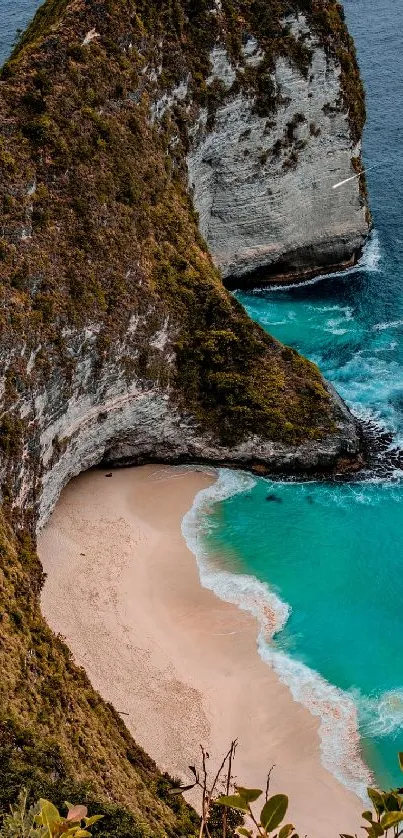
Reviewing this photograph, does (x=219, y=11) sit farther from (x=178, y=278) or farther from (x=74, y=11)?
(x=178, y=278)

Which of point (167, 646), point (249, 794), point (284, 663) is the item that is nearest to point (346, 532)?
point (284, 663)

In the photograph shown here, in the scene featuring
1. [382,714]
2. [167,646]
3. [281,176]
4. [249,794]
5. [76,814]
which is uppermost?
[281,176]

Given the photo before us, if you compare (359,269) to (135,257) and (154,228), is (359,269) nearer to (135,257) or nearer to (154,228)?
(154,228)

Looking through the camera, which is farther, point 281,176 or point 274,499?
point 281,176

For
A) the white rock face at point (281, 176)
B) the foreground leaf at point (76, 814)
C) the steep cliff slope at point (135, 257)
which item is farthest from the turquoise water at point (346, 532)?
the foreground leaf at point (76, 814)

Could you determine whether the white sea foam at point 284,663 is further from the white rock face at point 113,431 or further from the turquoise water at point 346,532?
the white rock face at point 113,431

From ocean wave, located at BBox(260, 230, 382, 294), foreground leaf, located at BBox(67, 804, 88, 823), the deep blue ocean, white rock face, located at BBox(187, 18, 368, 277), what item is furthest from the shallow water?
foreground leaf, located at BBox(67, 804, 88, 823)
